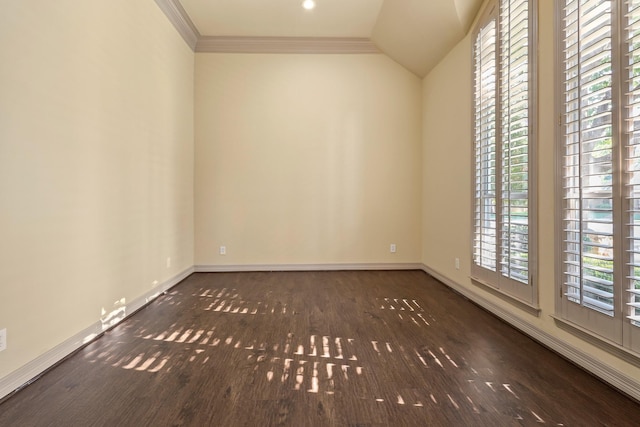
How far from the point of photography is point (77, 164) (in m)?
2.59

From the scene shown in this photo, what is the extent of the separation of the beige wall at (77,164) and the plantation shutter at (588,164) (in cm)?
329

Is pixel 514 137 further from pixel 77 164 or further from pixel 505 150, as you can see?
pixel 77 164

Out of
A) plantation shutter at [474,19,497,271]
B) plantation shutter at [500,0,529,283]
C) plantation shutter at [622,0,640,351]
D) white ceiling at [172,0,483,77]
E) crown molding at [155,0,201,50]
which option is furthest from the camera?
crown molding at [155,0,201,50]

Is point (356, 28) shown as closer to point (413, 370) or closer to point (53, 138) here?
point (53, 138)

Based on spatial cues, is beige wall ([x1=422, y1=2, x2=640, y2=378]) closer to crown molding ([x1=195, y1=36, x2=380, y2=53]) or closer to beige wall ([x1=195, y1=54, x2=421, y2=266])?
beige wall ([x1=195, y1=54, x2=421, y2=266])

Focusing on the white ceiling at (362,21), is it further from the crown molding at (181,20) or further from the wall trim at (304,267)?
the wall trim at (304,267)

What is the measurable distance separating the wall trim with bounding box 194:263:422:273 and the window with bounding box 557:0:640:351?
3.05m

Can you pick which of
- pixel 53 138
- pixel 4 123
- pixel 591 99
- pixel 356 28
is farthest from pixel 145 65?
pixel 591 99

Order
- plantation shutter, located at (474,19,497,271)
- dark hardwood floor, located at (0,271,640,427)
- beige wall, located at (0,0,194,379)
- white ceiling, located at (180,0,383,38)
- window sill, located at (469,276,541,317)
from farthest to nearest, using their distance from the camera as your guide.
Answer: white ceiling, located at (180,0,383,38) < plantation shutter, located at (474,19,497,271) < window sill, located at (469,276,541,317) < beige wall, located at (0,0,194,379) < dark hardwood floor, located at (0,271,640,427)

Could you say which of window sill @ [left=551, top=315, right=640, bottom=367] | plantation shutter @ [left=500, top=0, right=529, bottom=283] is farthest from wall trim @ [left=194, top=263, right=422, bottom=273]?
window sill @ [left=551, top=315, right=640, bottom=367]

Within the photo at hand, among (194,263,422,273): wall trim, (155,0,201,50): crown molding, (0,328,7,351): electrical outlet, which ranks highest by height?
(155,0,201,50): crown molding

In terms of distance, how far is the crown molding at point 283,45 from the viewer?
5289 mm

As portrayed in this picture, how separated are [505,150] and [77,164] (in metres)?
3.38

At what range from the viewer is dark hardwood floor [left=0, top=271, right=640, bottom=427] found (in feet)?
5.82
